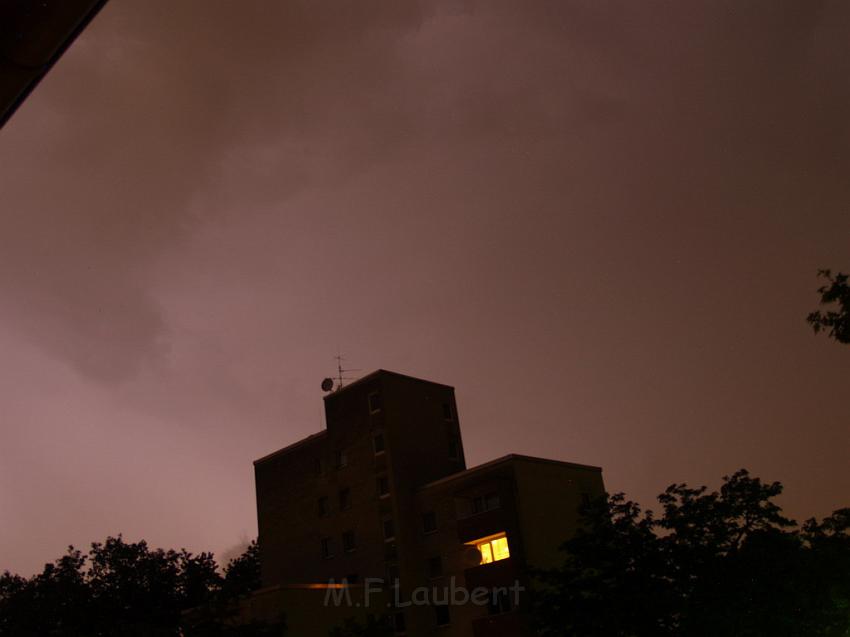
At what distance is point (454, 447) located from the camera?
176 ft

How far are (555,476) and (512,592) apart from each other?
7.08 metres

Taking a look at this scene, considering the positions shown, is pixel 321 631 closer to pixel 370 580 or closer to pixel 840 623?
pixel 370 580

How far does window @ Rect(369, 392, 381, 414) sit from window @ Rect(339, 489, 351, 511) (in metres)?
4.95

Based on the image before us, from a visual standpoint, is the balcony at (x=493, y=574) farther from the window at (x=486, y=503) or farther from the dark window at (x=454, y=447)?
the dark window at (x=454, y=447)

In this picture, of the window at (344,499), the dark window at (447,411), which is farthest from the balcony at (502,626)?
the dark window at (447,411)

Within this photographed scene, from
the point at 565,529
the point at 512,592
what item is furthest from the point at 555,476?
the point at 512,592

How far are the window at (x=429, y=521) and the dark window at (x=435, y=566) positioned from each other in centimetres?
153

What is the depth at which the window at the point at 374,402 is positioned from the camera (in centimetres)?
5193

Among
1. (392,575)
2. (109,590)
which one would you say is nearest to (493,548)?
(392,575)

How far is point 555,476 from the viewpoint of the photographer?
154 ft

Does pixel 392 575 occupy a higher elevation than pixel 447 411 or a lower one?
lower

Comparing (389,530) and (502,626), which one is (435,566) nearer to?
(389,530)

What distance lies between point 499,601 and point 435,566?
5.80 metres

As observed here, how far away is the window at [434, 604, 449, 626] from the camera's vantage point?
46219 mm
